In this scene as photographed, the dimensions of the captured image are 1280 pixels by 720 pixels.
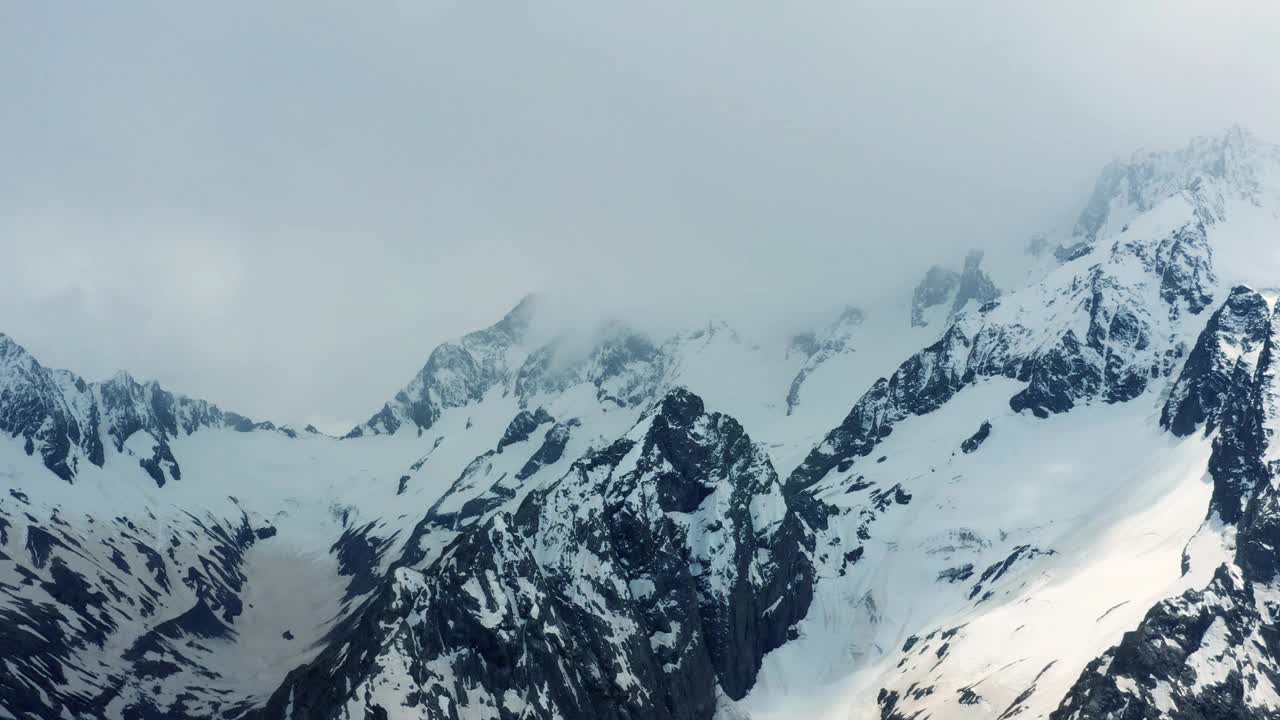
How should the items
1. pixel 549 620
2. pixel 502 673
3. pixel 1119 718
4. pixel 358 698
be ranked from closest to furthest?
pixel 1119 718, pixel 358 698, pixel 502 673, pixel 549 620

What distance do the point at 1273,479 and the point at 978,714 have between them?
73.1 meters

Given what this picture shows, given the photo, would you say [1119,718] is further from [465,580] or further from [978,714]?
[465,580]

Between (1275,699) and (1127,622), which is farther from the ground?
(1127,622)

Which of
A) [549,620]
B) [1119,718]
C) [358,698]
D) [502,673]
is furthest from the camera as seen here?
[549,620]

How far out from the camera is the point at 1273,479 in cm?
19288

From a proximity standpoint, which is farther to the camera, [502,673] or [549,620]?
[549,620]

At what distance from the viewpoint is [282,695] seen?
189m

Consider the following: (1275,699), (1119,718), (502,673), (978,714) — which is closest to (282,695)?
(502,673)

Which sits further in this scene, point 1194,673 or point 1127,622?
point 1127,622

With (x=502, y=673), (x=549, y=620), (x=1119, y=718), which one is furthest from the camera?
(x=549, y=620)

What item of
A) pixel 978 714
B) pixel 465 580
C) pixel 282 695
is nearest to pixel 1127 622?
pixel 978 714

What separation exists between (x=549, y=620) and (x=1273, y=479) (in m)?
144

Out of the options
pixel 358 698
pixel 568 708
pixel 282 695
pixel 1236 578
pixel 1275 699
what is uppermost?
pixel 282 695

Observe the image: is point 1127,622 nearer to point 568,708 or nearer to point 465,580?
point 568,708
